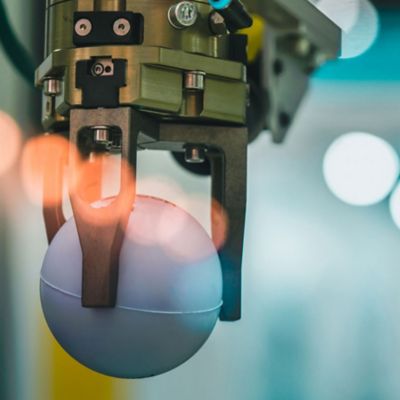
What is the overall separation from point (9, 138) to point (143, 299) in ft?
2.56

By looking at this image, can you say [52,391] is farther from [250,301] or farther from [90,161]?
[90,161]

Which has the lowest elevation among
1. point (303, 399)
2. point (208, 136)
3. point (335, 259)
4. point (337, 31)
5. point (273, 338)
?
point (303, 399)

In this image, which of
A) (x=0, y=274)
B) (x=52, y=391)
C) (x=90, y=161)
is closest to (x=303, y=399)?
(x=52, y=391)

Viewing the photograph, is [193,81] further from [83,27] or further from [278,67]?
[278,67]

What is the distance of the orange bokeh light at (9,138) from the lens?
1402 mm

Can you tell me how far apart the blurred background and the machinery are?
49.9 inches

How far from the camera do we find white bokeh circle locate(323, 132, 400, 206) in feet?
8.13

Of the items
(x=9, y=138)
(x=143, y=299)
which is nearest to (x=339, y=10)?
(x=143, y=299)

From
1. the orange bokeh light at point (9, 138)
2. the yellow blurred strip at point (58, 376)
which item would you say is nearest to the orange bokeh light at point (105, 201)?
the orange bokeh light at point (9, 138)

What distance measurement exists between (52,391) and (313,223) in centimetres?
93

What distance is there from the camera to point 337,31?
103 centimetres

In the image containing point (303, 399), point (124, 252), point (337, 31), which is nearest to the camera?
point (124, 252)

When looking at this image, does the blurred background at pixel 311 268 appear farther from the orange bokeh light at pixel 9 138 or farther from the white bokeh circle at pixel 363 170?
the orange bokeh light at pixel 9 138

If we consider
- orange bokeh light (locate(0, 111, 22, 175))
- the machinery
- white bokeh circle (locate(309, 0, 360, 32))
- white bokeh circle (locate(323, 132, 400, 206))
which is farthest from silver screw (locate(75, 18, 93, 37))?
white bokeh circle (locate(323, 132, 400, 206))
